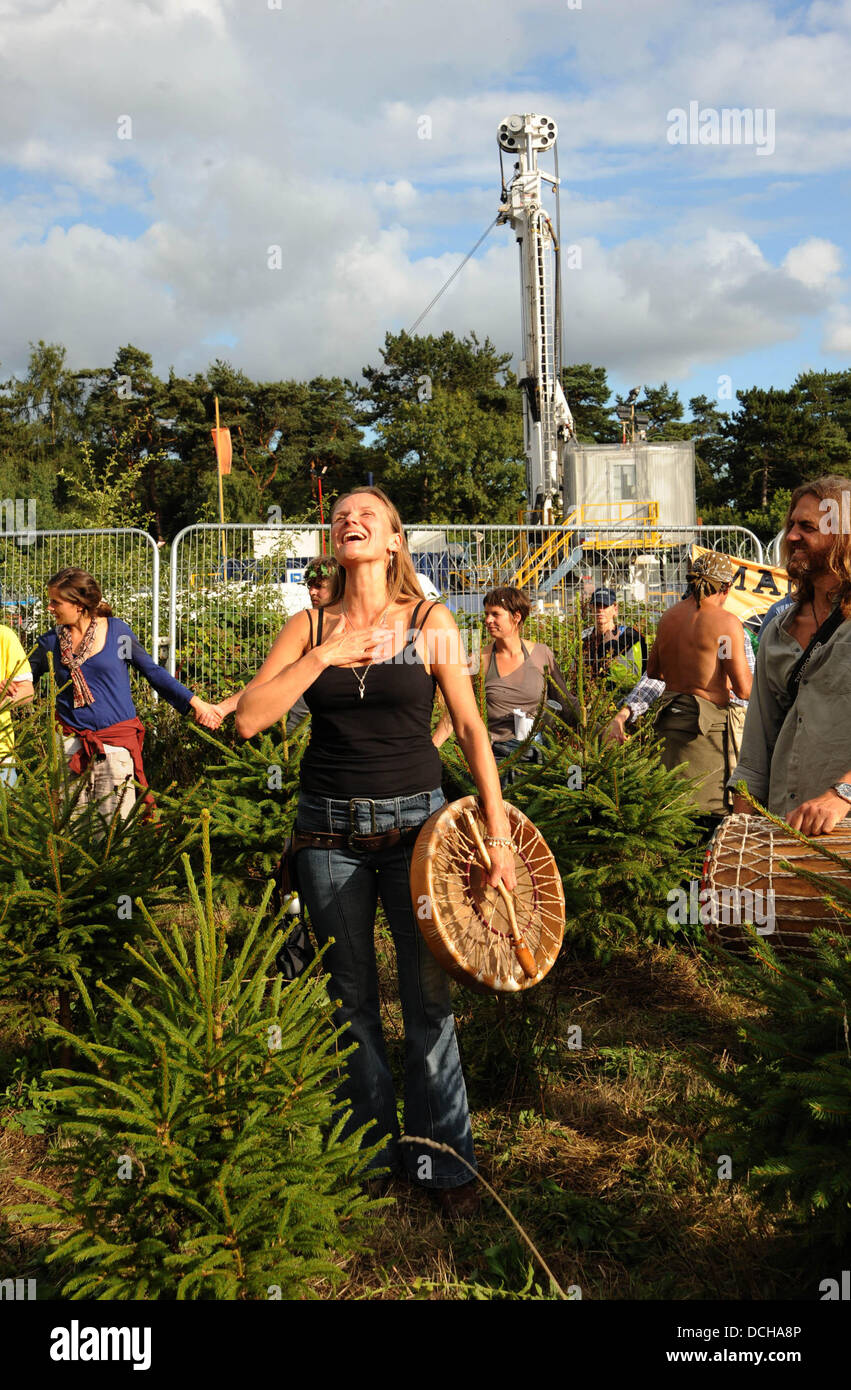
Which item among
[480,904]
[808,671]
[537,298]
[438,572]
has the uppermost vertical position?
[537,298]

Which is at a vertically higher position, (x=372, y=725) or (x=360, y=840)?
(x=372, y=725)

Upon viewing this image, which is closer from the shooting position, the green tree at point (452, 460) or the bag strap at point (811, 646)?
A: the bag strap at point (811, 646)

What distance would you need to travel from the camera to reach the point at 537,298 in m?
29.4

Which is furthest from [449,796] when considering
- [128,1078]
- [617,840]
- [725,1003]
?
[128,1078]

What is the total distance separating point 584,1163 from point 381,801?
4.62 feet

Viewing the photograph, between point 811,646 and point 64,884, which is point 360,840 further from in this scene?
point 811,646

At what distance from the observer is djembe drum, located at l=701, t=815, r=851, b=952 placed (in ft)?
8.94

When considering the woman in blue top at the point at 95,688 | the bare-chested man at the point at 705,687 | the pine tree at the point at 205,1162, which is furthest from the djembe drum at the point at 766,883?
the woman in blue top at the point at 95,688

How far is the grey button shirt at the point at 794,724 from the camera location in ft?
10.2

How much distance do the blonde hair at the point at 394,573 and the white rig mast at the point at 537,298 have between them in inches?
1050

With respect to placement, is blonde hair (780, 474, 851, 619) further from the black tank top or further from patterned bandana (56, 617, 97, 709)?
patterned bandana (56, 617, 97, 709)

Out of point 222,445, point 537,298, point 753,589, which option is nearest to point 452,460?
point 537,298

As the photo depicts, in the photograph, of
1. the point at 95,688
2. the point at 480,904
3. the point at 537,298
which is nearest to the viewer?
the point at 480,904

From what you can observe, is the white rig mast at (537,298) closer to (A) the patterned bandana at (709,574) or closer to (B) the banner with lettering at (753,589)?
(B) the banner with lettering at (753,589)
